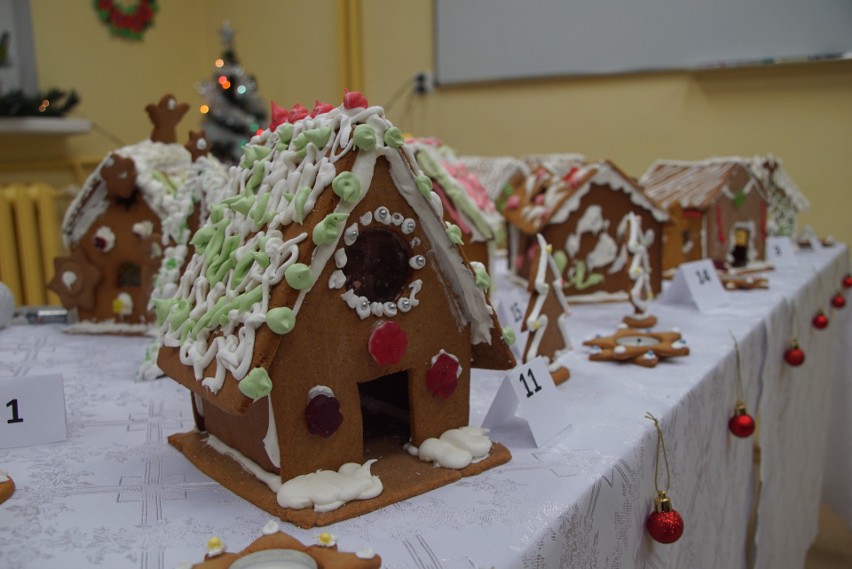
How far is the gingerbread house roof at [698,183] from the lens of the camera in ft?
6.90

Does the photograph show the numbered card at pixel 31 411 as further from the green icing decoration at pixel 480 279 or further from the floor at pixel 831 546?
the floor at pixel 831 546

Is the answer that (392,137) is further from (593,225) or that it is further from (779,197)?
(779,197)

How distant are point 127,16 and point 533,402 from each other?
377 centimetres

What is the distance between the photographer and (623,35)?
318 centimetres

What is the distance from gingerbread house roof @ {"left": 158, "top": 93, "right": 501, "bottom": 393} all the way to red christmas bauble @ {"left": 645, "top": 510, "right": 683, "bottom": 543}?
32 centimetres

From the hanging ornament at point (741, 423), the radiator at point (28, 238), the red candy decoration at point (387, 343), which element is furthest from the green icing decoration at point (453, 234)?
the radiator at point (28, 238)

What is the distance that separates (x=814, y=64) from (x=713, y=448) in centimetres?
224

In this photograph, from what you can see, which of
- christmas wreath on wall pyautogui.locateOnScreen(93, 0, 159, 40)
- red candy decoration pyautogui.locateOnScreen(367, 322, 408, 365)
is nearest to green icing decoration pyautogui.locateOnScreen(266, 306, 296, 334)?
red candy decoration pyautogui.locateOnScreen(367, 322, 408, 365)

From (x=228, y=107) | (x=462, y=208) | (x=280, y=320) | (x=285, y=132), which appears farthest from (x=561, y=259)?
(x=228, y=107)

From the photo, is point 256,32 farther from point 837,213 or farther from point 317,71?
point 837,213

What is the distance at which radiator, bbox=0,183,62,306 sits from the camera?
3105mm

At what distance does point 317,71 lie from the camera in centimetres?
421

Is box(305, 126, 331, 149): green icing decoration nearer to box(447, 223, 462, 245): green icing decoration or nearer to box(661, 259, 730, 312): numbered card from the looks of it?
box(447, 223, 462, 245): green icing decoration

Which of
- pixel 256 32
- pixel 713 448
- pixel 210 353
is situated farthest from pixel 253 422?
pixel 256 32
